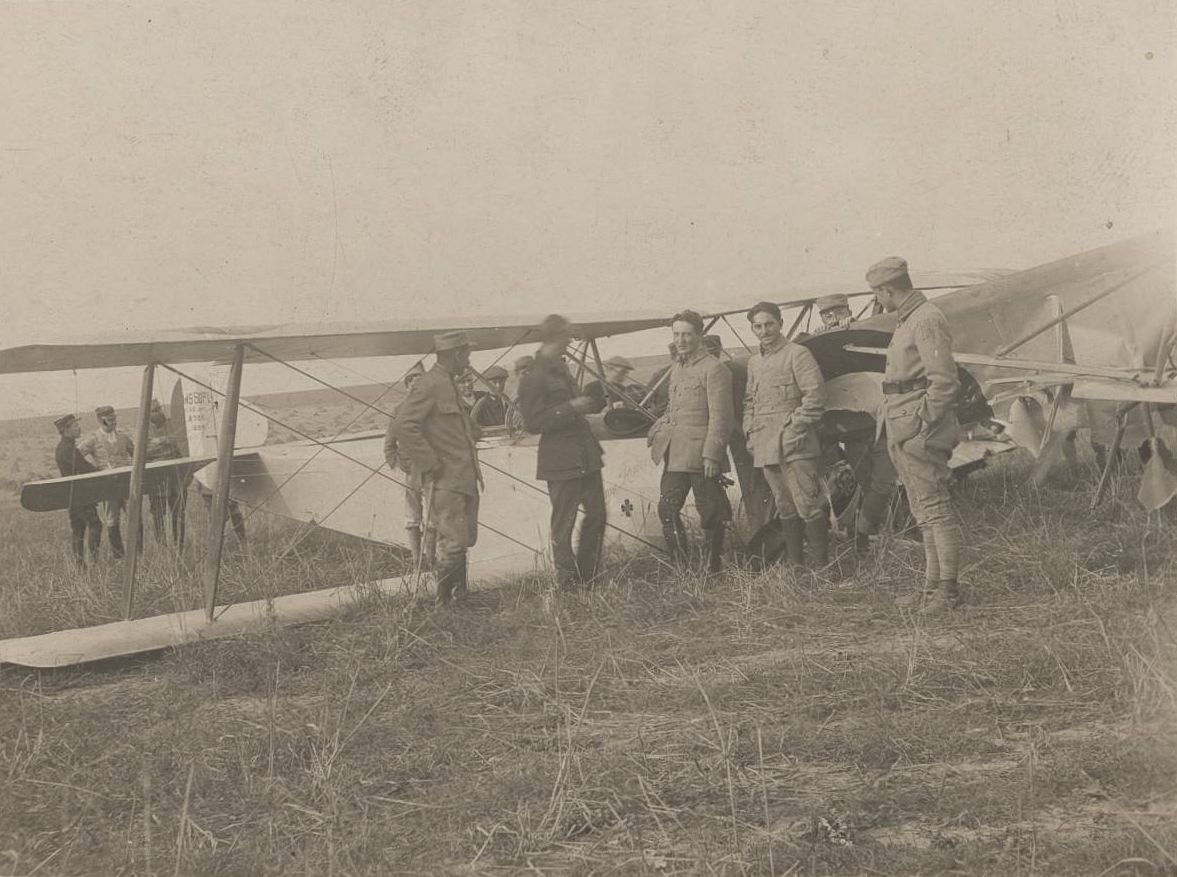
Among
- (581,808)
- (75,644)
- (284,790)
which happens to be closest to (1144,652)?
(581,808)

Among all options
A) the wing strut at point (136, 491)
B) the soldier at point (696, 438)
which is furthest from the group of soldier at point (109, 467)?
the soldier at point (696, 438)

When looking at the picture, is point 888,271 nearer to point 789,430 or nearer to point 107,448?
point 789,430

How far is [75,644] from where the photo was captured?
5.96 meters

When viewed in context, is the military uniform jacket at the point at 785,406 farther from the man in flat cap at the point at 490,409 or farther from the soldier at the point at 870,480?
the man in flat cap at the point at 490,409

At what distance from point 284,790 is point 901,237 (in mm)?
14231

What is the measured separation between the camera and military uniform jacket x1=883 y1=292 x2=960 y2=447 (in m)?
5.12

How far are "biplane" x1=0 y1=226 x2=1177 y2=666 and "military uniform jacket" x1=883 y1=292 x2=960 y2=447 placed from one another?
1.17 m

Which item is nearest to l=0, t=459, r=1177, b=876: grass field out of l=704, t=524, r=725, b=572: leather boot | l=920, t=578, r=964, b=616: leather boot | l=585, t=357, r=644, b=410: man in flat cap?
l=920, t=578, r=964, b=616: leather boot

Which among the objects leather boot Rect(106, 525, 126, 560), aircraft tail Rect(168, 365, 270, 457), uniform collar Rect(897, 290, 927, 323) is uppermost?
uniform collar Rect(897, 290, 927, 323)

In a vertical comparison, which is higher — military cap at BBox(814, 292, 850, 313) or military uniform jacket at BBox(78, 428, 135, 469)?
military cap at BBox(814, 292, 850, 313)

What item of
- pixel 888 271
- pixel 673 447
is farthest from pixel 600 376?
pixel 888 271

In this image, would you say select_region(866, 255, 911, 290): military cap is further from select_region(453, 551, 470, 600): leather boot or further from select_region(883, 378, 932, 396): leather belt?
select_region(453, 551, 470, 600): leather boot

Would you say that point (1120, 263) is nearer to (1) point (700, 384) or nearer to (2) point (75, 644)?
(1) point (700, 384)

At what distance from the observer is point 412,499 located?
327 inches
